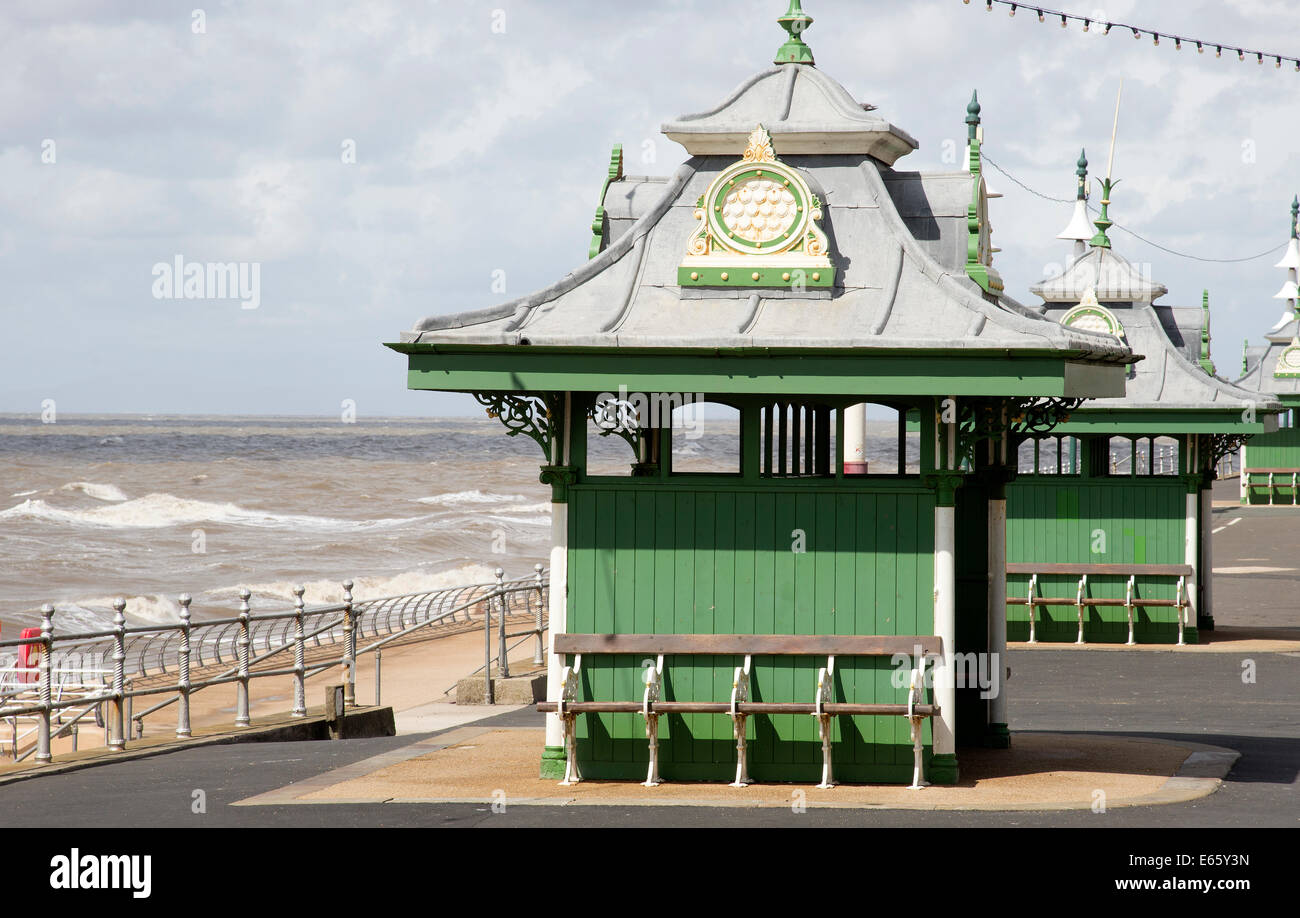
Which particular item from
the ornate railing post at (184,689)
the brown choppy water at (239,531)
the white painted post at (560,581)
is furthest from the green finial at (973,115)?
the brown choppy water at (239,531)

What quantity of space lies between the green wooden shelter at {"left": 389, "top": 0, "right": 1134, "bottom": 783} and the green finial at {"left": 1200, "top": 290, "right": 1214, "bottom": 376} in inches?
535

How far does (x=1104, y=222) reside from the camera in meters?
25.3

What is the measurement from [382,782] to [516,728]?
3625 millimetres

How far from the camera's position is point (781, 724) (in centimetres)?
1126

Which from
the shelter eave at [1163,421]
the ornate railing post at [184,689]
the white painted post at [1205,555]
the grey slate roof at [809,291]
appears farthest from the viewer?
the white painted post at [1205,555]

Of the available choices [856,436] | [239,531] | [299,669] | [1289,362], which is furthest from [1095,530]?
[239,531]

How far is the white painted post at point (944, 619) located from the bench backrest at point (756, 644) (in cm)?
9

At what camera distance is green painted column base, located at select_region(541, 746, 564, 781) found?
450 inches

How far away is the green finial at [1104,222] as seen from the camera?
81.0 ft

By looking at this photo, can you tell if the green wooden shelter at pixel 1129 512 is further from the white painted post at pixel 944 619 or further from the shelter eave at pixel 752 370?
the shelter eave at pixel 752 370

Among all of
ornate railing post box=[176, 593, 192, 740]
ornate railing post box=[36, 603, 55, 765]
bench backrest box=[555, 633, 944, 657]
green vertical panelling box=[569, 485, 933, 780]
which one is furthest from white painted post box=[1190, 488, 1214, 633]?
ornate railing post box=[36, 603, 55, 765]

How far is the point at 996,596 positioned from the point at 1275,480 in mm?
44659

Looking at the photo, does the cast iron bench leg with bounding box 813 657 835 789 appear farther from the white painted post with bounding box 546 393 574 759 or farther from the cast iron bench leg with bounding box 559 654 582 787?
the white painted post with bounding box 546 393 574 759
